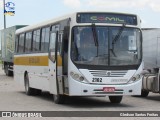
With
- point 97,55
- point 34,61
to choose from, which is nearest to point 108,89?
point 97,55

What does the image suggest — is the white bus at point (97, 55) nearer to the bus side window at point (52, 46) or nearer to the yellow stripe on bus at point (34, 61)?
the bus side window at point (52, 46)

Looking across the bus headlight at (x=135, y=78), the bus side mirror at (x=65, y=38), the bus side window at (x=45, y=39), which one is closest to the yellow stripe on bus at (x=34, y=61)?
the bus side window at (x=45, y=39)

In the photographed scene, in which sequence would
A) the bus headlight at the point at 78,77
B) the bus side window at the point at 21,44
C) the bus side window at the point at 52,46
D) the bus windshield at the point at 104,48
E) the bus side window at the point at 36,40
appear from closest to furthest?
the bus headlight at the point at 78,77
the bus windshield at the point at 104,48
the bus side window at the point at 52,46
the bus side window at the point at 36,40
the bus side window at the point at 21,44

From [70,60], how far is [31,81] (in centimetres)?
579

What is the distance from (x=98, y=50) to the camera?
15891mm

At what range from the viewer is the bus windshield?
52.0ft

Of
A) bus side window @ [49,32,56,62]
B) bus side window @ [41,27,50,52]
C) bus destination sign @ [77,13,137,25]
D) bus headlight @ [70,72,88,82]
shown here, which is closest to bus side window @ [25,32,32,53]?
bus side window @ [41,27,50,52]

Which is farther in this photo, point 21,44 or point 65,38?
point 21,44

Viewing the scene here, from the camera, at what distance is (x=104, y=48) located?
15984 mm

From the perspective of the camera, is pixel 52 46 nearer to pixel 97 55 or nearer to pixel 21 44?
pixel 97 55

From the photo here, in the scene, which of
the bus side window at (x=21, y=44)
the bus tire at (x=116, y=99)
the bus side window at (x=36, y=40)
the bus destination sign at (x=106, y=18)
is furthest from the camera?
the bus side window at (x=21, y=44)

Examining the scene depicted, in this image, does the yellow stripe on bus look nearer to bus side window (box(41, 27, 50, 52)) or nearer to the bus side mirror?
bus side window (box(41, 27, 50, 52))

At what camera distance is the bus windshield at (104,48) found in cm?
1585

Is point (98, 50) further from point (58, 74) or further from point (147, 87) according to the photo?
point (147, 87)
